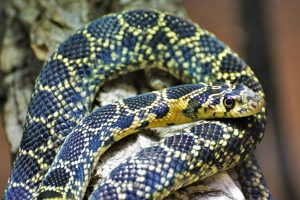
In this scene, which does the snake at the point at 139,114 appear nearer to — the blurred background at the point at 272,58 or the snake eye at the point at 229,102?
the snake eye at the point at 229,102

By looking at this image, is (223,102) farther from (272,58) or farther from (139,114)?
(272,58)

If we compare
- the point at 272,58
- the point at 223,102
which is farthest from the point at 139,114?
the point at 272,58

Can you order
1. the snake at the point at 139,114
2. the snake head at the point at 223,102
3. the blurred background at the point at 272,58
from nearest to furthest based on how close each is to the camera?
the snake at the point at 139,114 → the snake head at the point at 223,102 → the blurred background at the point at 272,58

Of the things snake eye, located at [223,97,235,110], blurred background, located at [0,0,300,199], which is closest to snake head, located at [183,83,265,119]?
snake eye, located at [223,97,235,110]

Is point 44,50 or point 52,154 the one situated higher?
point 44,50

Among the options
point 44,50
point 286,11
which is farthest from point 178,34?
point 286,11

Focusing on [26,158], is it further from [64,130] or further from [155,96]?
[155,96]

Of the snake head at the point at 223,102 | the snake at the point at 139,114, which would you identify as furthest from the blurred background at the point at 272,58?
the snake head at the point at 223,102
